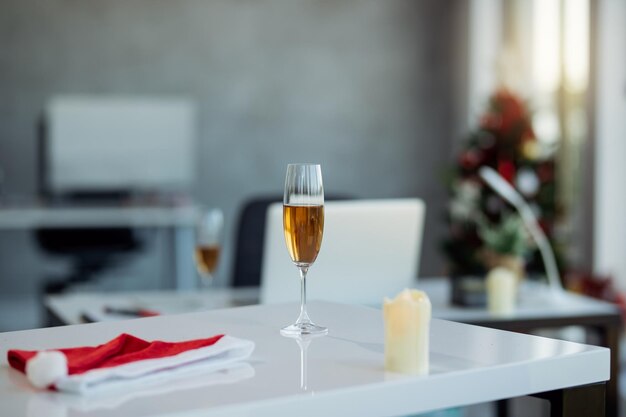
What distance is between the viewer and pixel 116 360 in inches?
40.4

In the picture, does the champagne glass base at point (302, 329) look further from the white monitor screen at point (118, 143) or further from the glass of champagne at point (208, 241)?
the white monitor screen at point (118, 143)

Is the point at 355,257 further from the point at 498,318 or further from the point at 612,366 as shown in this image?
the point at 612,366

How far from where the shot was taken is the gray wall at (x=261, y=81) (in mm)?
6402

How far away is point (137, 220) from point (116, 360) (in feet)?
15.8

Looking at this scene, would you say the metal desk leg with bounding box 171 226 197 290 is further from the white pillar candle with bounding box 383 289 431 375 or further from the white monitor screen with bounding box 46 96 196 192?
the white pillar candle with bounding box 383 289 431 375

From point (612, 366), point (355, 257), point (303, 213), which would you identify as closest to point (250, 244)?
point (355, 257)

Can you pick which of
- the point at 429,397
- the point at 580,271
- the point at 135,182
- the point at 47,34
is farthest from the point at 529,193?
the point at 429,397

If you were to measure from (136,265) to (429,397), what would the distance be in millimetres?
5769

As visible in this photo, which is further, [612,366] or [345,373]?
[612,366]

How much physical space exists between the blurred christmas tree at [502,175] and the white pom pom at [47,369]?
13.6 ft

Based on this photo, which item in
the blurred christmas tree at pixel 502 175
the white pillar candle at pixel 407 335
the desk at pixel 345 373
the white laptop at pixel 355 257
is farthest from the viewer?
the blurred christmas tree at pixel 502 175

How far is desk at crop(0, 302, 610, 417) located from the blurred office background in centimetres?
433

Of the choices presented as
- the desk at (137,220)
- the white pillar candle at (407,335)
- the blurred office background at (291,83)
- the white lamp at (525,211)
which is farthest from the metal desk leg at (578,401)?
the desk at (137,220)

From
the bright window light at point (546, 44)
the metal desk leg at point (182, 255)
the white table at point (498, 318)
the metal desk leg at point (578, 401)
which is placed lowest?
the metal desk leg at point (182, 255)
